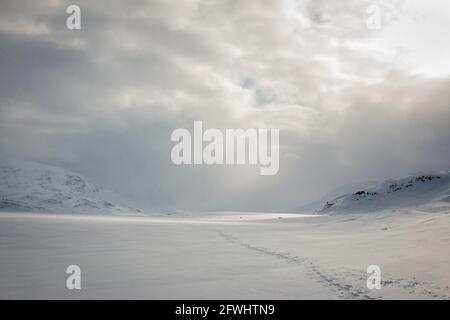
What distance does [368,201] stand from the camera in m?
89.4

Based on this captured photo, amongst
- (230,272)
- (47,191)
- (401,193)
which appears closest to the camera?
(230,272)

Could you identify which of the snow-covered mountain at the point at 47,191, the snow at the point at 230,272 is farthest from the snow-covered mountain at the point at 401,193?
the snow-covered mountain at the point at 47,191

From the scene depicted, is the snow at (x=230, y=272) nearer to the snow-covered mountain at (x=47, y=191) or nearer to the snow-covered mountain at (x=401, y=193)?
the snow-covered mountain at (x=401, y=193)

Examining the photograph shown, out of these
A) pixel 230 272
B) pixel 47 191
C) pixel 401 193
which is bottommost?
pixel 230 272

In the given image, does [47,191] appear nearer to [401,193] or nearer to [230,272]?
[401,193]

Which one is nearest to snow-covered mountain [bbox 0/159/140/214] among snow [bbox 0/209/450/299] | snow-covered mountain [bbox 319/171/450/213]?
snow-covered mountain [bbox 319/171/450/213]

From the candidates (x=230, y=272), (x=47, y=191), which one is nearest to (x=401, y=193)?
(x=230, y=272)

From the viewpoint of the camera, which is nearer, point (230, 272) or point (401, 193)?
point (230, 272)

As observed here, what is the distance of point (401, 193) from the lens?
8612 centimetres

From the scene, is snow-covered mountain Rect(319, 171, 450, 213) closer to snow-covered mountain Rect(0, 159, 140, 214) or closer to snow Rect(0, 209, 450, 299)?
snow Rect(0, 209, 450, 299)

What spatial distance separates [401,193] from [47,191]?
142 metres

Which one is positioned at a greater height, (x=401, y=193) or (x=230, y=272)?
(x=401, y=193)
